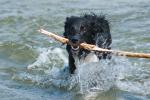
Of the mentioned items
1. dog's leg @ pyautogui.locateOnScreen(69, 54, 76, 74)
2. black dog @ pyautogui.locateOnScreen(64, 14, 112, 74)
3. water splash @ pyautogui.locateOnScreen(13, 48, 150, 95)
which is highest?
black dog @ pyautogui.locateOnScreen(64, 14, 112, 74)

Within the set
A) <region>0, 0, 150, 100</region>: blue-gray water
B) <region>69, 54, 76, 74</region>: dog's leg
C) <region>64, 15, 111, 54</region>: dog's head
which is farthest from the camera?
<region>69, 54, 76, 74</region>: dog's leg

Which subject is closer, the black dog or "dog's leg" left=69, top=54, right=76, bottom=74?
the black dog

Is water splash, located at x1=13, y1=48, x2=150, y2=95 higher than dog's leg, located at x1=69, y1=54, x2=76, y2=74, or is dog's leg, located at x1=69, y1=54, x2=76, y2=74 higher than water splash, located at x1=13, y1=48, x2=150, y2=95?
dog's leg, located at x1=69, y1=54, x2=76, y2=74

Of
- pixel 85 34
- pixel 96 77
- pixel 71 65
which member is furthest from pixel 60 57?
pixel 85 34

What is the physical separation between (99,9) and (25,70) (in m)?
4.68

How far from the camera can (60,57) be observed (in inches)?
387

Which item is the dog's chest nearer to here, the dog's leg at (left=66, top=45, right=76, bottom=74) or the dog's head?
the dog's leg at (left=66, top=45, right=76, bottom=74)

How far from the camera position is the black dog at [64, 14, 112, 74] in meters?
7.58

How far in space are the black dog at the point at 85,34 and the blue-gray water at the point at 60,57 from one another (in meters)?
0.29

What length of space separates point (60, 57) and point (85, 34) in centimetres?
207

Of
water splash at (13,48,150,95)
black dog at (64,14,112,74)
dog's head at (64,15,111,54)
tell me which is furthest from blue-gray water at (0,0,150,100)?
dog's head at (64,15,111,54)

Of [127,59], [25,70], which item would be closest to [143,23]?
[127,59]

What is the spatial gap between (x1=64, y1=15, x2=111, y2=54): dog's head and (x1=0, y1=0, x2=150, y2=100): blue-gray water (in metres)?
0.41

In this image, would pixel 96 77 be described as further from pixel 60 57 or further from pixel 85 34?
pixel 60 57
